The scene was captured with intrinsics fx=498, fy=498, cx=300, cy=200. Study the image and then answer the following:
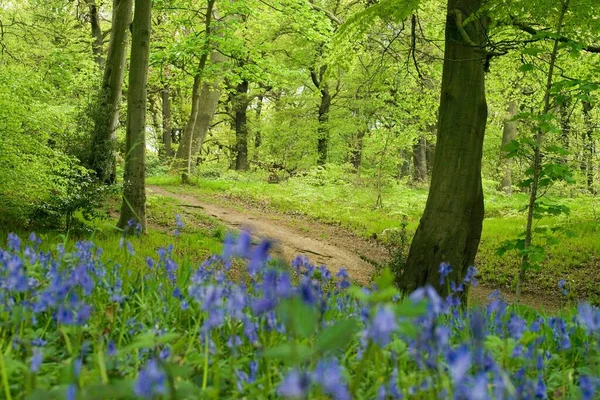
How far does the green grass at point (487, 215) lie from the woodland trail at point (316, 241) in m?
0.56

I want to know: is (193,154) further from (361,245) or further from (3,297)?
(3,297)

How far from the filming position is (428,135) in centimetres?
2052

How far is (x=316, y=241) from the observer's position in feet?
38.6

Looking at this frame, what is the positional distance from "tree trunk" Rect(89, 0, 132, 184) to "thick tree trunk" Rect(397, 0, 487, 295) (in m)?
6.20

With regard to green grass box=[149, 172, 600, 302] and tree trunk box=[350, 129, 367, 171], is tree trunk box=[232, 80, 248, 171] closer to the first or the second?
green grass box=[149, 172, 600, 302]

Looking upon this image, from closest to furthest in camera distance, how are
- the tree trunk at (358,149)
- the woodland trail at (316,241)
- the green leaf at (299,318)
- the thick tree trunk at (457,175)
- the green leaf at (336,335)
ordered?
the green leaf at (299,318) → the green leaf at (336,335) → the thick tree trunk at (457,175) → the woodland trail at (316,241) → the tree trunk at (358,149)

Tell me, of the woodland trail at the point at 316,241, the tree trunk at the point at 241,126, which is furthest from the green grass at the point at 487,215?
the tree trunk at the point at 241,126

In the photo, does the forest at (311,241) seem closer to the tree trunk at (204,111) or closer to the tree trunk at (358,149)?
the tree trunk at (204,111)

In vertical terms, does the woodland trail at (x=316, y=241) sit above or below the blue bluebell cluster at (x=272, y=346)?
below

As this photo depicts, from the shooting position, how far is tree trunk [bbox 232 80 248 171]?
28.1 meters

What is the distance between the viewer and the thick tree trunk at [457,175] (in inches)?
244

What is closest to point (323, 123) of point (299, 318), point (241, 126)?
point (241, 126)

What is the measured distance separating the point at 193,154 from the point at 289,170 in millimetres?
6180

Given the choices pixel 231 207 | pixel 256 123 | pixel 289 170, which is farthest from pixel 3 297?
pixel 256 123
